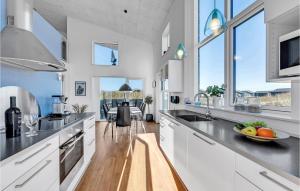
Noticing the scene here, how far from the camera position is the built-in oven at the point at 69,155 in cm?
161

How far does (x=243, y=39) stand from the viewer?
2.04 metres

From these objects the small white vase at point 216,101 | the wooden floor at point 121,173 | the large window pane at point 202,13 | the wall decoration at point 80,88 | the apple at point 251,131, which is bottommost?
the wooden floor at point 121,173

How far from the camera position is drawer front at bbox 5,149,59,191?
0.99 m

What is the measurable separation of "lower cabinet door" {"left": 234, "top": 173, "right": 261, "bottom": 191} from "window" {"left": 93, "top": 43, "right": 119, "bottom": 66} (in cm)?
692

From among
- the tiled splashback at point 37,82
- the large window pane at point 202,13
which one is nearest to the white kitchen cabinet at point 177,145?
the large window pane at point 202,13

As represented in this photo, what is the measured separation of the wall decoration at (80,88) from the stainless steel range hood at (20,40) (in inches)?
196

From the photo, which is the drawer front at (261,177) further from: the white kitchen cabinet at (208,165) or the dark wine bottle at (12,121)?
the dark wine bottle at (12,121)

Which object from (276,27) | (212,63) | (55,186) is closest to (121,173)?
(55,186)

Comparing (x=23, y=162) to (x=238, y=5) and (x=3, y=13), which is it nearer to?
(x=3, y=13)

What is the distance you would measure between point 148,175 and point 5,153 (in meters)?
1.90

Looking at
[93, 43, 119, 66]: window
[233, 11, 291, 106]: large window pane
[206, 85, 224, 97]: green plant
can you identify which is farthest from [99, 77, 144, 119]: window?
[233, 11, 291, 106]: large window pane

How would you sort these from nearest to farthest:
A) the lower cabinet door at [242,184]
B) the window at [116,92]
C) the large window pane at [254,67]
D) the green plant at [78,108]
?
the lower cabinet door at [242,184]
the large window pane at [254,67]
the green plant at [78,108]
the window at [116,92]

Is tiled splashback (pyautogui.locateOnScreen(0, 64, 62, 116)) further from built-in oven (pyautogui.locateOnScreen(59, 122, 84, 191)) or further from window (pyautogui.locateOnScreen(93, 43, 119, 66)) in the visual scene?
window (pyautogui.locateOnScreen(93, 43, 119, 66))

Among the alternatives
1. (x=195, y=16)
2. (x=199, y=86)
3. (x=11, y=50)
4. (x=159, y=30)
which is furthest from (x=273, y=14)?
(x=159, y=30)
